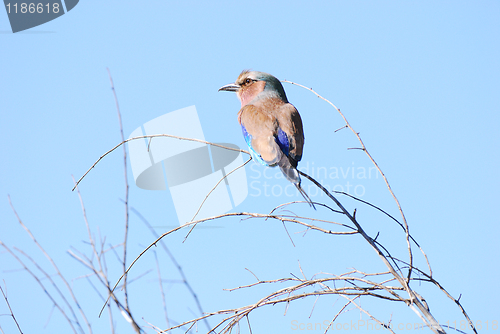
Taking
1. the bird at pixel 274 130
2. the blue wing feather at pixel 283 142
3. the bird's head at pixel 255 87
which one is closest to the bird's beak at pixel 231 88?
the bird's head at pixel 255 87

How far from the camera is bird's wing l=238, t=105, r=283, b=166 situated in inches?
130

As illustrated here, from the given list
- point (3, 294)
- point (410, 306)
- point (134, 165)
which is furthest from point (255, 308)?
point (134, 165)

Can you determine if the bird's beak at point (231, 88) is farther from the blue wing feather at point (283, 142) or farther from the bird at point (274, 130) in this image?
the blue wing feather at point (283, 142)

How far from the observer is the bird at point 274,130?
3268 millimetres

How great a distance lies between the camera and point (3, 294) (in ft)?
6.81

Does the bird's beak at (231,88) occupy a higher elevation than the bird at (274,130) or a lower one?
higher

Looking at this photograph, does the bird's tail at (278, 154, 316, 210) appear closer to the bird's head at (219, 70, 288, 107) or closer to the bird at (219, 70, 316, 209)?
the bird at (219, 70, 316, 209)

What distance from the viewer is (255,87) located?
13.8 feet

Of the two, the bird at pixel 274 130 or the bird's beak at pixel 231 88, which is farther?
the bird's beak at pixel 231 88

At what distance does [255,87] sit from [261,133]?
91cm

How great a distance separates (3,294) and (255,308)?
127 centimetres

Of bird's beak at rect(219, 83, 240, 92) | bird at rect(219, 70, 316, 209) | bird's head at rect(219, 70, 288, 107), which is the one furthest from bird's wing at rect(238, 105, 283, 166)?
bird's beak at rect(219, 83, 240, 92)

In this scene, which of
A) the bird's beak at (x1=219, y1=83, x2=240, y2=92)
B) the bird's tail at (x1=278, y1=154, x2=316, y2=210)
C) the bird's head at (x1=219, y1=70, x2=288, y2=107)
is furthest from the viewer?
the bird's beak at (x1=219, y1=83, x2=240, y2=92)

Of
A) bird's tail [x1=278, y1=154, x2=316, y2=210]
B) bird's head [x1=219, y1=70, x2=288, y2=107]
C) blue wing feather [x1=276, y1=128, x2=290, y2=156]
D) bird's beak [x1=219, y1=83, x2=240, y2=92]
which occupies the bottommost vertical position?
bird's tail [x1=278, y1=154, x2=316, y2=210]
